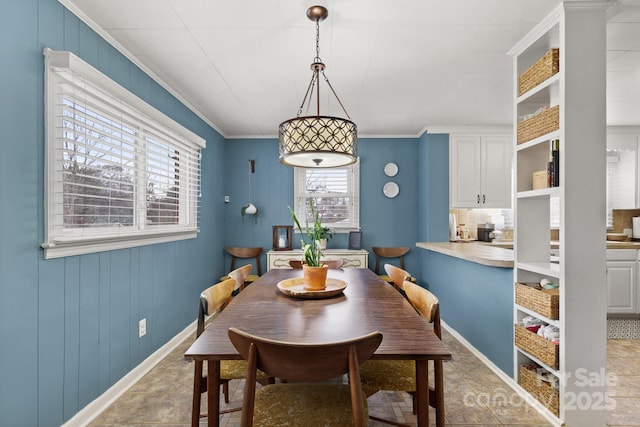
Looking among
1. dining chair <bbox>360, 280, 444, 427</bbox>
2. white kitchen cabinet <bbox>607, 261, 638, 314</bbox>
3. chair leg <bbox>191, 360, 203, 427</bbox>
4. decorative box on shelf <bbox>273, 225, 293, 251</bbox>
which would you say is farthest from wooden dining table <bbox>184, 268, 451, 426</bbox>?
white kitchen cabinet <bbox>607, 261, 638, 314</bbox>

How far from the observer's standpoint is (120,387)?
87.6 inches

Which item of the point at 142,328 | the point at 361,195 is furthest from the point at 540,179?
the point at 142,328

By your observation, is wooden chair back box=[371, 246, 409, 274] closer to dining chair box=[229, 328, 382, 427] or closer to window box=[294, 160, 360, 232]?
window box=[294, 160, 360, 232]

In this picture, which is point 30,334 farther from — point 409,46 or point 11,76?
point 409,46

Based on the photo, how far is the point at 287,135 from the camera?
1806 millimetres

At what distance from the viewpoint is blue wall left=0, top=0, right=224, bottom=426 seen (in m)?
1.46

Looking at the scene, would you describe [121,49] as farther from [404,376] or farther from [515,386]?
[515,386]

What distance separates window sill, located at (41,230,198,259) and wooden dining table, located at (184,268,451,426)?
0.91 meters

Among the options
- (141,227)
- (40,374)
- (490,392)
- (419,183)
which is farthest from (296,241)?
(40,374)

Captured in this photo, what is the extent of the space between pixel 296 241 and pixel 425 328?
134 inches

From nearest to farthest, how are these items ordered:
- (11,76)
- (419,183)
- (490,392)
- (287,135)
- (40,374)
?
(11,76) → (40,374) → (287,135) → (490,392) → (419,183)

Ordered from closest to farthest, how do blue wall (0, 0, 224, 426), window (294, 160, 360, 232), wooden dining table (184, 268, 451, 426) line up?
1. wooden dining table (184, 268, 451, 426)
2. blue wall (0, 0, 224, 426)
3. window (294, 160, 360, 232)

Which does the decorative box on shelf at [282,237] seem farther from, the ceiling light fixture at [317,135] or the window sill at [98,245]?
the ceiling light fixture at [317,135]

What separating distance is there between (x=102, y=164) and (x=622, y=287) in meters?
4.93
